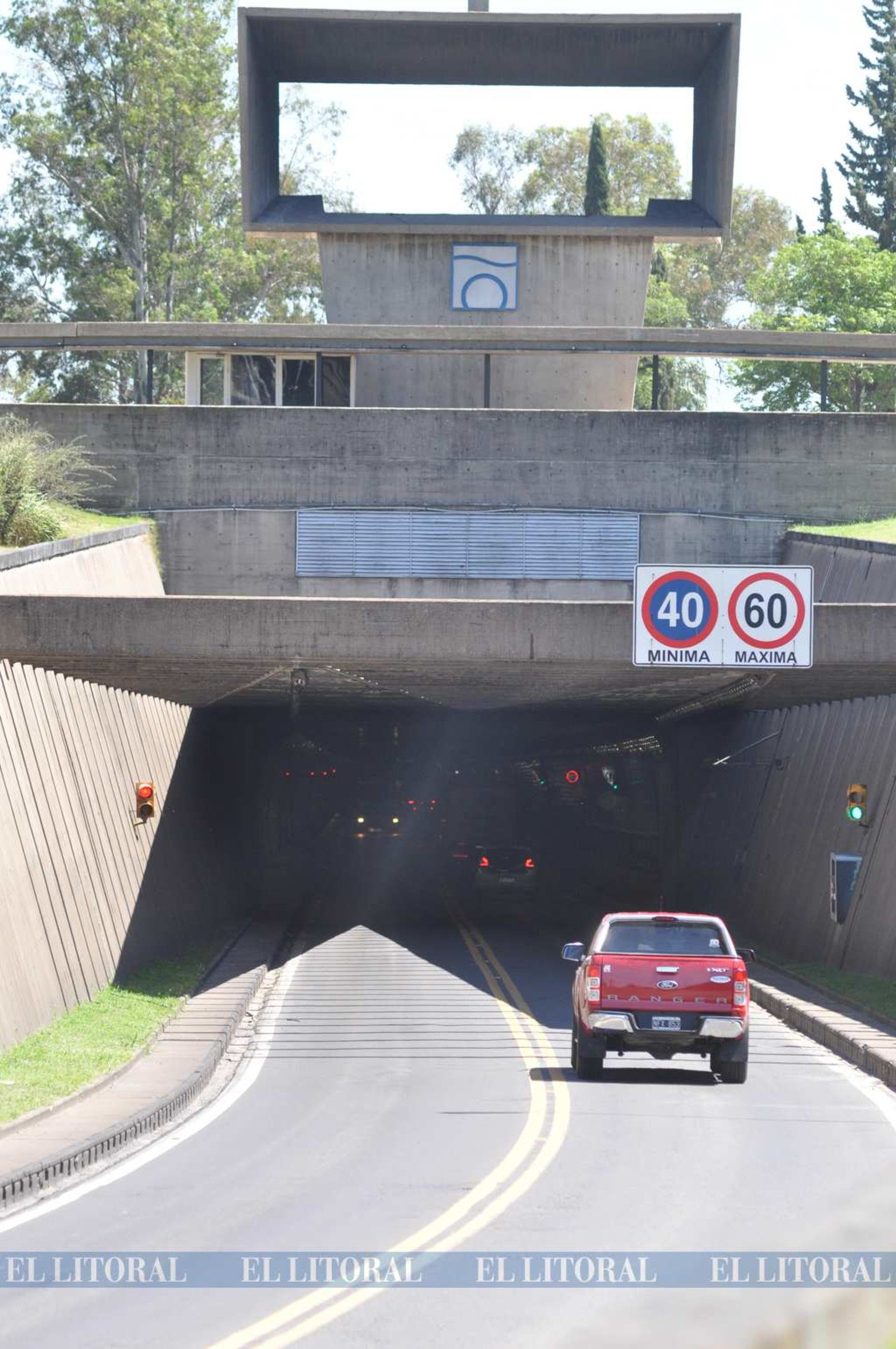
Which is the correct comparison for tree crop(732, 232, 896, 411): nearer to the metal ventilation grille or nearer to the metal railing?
the metal railing

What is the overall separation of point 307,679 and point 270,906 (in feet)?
47.1

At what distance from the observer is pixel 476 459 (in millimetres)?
39844

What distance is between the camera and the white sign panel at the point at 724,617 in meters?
22.6

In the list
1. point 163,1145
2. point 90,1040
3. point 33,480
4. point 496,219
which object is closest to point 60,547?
point 33,480

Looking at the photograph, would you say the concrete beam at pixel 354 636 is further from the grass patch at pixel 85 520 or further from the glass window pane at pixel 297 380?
the glass window pane at pixel 297 380

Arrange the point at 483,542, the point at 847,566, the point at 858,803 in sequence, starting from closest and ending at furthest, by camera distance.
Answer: the point at 858,803 < the point at 847,566 < the point at 483,542

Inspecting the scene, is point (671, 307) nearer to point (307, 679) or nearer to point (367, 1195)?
point (307, 679)

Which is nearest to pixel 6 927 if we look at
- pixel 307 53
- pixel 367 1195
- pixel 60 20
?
pixel 367 1195

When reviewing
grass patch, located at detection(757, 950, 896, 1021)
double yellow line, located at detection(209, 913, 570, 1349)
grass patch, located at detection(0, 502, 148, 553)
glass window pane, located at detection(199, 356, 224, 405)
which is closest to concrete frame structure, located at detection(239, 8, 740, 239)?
grass patch, located at detection(0, 502, 148, 553)

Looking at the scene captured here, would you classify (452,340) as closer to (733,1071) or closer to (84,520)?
(84,520)

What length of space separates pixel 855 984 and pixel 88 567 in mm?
15119

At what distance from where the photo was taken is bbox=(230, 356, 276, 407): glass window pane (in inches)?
1797

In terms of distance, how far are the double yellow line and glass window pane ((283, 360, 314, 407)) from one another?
26.1 m

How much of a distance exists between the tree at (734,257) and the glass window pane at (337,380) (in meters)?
51.8
